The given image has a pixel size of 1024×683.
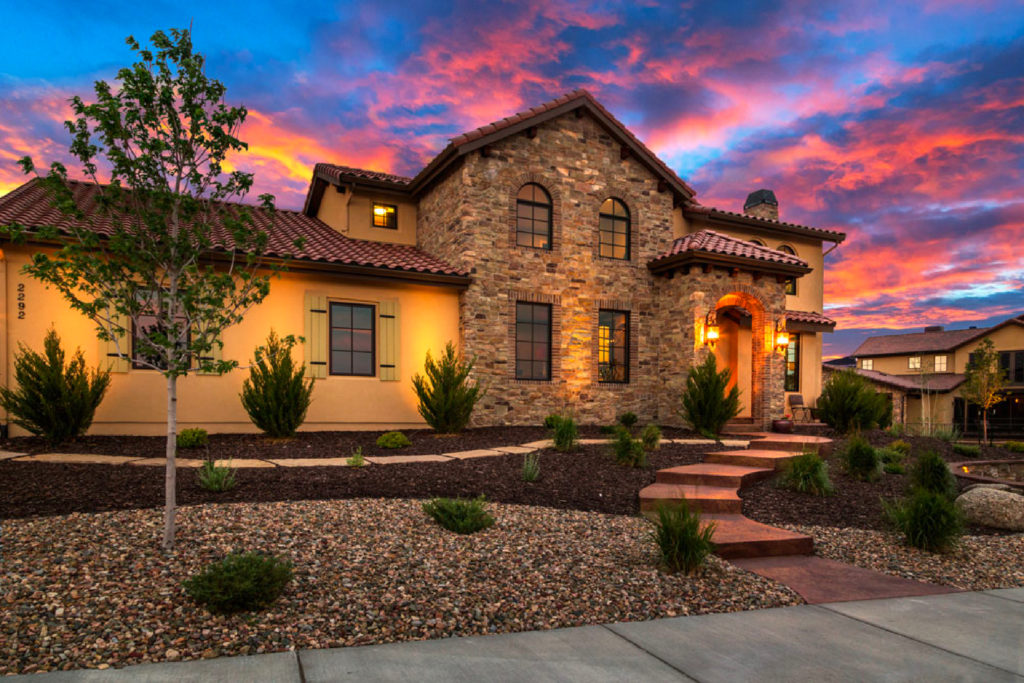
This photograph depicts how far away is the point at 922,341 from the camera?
3506 cm

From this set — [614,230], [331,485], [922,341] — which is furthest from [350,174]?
[922,341]

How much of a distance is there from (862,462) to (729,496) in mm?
3163

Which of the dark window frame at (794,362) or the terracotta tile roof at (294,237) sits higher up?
the terracotta tile roof at (294,237)

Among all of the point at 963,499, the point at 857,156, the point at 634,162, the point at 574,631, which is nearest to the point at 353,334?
the point at 634,162

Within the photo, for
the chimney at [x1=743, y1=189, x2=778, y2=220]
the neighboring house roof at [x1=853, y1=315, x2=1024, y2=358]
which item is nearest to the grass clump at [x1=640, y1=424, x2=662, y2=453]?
the chimney at [x1=743, y1=189, x2=778, y2=220]

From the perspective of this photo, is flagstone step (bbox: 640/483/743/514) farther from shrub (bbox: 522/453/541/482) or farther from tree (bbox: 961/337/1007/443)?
tree (bbox: 961/337/1007/443)

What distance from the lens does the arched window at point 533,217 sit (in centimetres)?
1257

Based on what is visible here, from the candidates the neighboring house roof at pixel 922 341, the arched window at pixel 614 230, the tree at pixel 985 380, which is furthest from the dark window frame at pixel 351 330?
the neighboring house roof at pixel 922 341

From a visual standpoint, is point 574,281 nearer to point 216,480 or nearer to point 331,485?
point 331,485

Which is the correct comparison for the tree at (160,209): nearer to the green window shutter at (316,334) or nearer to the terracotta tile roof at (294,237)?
the terracotta tile roof at (294,237)

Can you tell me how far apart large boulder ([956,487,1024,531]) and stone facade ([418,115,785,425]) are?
6.41 metres

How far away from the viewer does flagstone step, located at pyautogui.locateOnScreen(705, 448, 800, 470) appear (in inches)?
320

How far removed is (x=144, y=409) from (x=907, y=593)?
1107 cm

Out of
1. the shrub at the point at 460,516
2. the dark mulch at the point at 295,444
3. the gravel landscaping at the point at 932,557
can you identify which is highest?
the shrub at the point at 460,516
